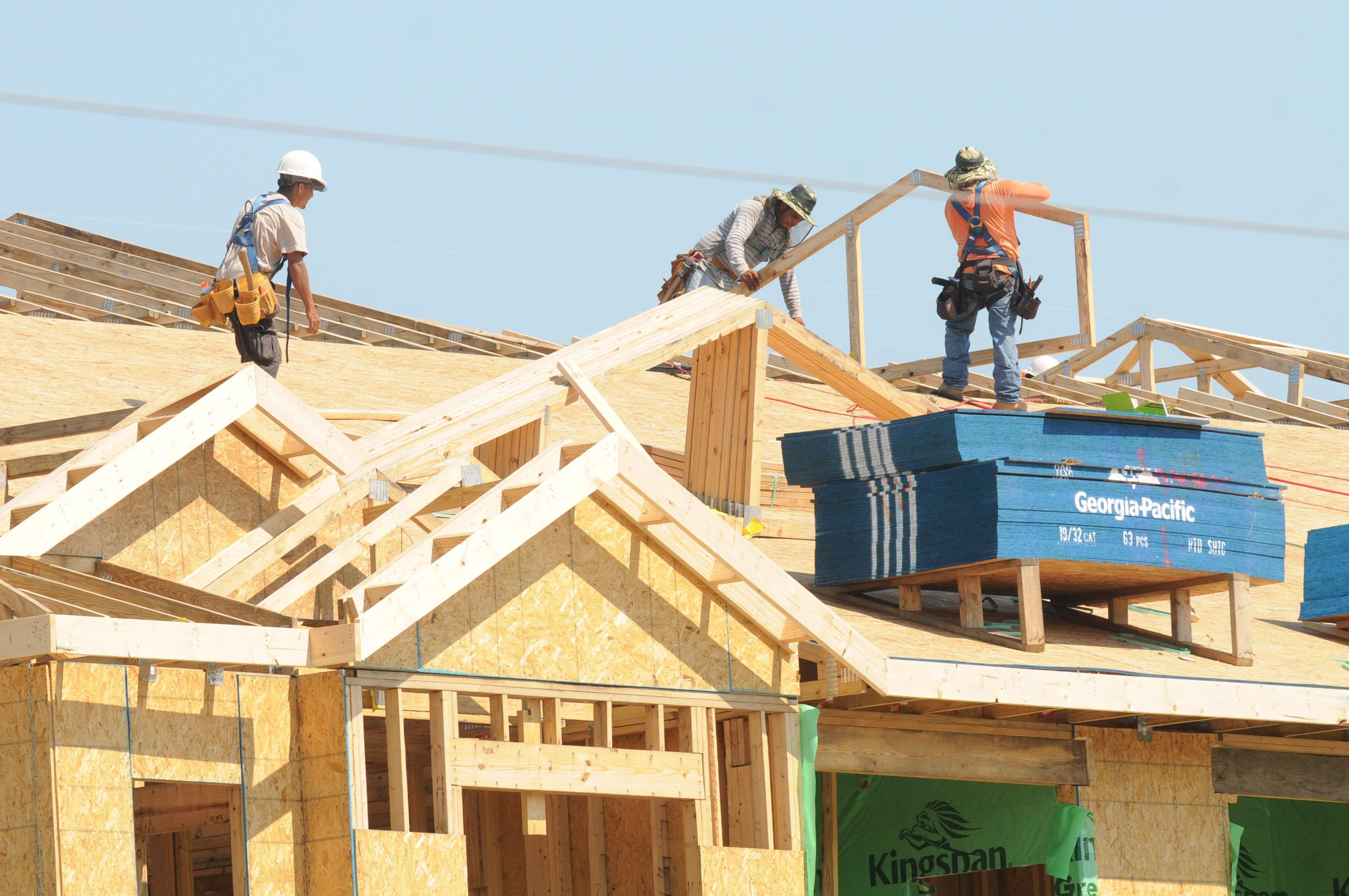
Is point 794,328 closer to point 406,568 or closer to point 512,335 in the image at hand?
point 406,568

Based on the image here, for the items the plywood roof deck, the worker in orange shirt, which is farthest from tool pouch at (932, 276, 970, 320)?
the plywood roof deck

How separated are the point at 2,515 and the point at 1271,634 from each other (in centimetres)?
889

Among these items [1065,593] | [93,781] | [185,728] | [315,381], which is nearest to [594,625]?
[185,728]

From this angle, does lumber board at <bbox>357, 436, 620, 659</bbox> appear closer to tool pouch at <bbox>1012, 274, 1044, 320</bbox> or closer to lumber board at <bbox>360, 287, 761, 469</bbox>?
lumber board at <bbox>360, 287, 761, 469</bbox>

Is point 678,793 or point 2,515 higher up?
point 2,515

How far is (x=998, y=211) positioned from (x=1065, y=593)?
293cm

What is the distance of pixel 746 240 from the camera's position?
60.0 ft

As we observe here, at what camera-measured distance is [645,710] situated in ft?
33.9

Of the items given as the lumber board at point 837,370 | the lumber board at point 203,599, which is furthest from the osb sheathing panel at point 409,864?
the lumber board at point 837,370

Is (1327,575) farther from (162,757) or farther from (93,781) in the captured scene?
(93,781)

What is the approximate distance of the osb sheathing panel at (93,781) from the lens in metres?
8.27

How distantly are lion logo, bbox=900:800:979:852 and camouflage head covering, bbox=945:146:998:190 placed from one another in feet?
15.7

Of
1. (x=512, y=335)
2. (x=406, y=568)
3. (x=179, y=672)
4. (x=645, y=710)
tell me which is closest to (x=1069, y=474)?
(x=645, y=710)

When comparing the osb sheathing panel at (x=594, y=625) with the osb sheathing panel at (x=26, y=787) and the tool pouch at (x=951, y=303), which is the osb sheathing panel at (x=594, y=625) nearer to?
the osb sheathing panel at (x=26, y=787)
